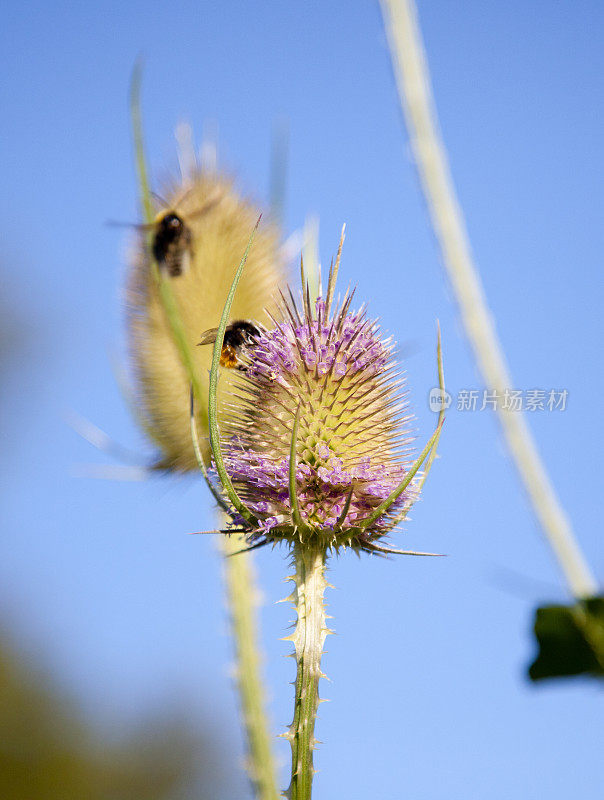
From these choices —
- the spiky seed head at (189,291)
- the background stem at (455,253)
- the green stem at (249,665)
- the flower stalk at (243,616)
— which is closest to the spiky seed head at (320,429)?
the flower stalk at (243,616)

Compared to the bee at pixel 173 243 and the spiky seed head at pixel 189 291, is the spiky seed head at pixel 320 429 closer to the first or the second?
the spiky seed head at pixel 189 291

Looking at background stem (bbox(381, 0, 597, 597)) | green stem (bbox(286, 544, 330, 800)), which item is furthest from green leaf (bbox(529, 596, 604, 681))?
green stem (bbox(286, 544, 330, 800))

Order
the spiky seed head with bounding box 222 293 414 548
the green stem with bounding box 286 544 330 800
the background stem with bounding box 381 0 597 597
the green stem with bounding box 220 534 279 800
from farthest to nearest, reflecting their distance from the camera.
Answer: the green stem with bounding box 220 534 279 800 < the spiky seed head with bounding box 222 293 414 548 < the green stem with bounding box 286 544 330 800 < the background stem with bounding box 381 0 597 597

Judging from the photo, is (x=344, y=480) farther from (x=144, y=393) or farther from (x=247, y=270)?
(x=144, y=393)

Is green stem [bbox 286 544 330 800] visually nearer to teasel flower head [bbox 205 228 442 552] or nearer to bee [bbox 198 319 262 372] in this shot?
teasel flower head [bbox 205 228 442 552]

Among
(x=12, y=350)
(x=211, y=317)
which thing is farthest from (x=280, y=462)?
(x=12, y=350)

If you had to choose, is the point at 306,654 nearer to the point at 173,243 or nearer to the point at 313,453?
the point at 313,453

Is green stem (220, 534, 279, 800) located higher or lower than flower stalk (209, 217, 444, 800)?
lower
